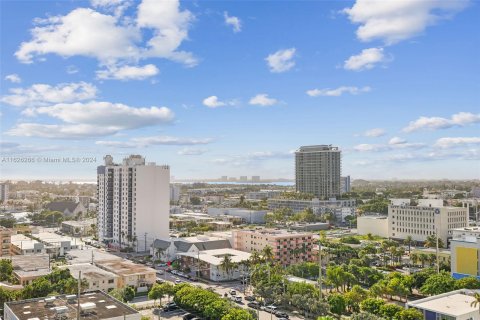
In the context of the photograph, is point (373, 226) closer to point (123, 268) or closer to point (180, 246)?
point (180, 246)

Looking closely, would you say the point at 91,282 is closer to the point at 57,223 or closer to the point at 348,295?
the point at 348,295

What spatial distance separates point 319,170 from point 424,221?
57562mm

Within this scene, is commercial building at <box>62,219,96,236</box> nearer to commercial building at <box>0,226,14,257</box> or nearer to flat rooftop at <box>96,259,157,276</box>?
commercial building at <box>0,226,14,257</box>

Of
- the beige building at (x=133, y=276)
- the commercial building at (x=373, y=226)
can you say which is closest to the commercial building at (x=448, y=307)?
the beige building at (x=133, y=276)

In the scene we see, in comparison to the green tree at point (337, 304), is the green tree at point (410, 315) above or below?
above

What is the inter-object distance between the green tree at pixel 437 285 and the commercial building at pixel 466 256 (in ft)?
14.8

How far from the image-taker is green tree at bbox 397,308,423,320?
65.7 feet

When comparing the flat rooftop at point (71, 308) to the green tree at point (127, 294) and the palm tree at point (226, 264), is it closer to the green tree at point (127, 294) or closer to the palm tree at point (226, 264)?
the green tree at point (127, 294)

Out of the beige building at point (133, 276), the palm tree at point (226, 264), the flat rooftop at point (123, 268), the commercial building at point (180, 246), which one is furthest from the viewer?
the commercial building at point (180, 246)

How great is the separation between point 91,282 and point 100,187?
2833 cm

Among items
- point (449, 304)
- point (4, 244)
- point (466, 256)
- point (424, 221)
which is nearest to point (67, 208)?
point (4, 244)

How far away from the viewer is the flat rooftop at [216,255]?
3431cm

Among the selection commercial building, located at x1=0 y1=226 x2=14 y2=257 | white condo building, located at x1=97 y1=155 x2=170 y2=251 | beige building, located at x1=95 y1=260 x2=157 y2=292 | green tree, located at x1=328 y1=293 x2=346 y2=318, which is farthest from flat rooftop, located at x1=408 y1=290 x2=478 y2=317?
commercial building, located at x1=0 y1=226 x2=14 y2=257

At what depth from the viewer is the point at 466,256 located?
29797 millimetres
